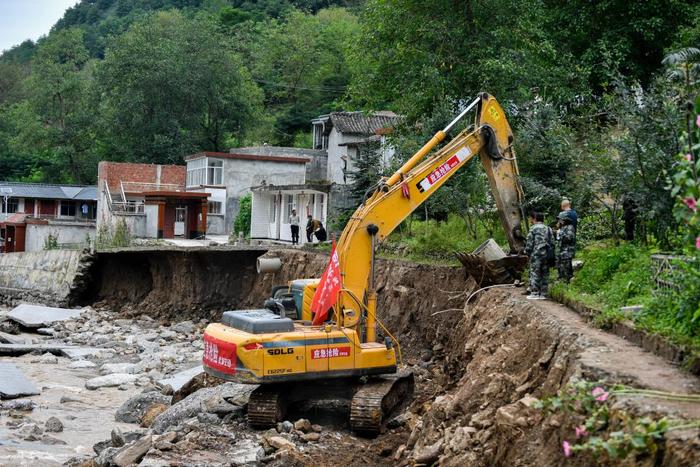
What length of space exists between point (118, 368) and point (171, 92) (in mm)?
40898

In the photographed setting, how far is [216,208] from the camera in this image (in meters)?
54.2

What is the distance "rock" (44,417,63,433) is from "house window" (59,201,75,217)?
5147cm

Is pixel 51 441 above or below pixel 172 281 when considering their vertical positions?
below

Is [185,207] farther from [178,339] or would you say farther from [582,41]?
[582,41]

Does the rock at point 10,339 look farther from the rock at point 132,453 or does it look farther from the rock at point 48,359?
the rock at point 132,453

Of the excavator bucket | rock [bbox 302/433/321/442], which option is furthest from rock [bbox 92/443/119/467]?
the excavator bucket

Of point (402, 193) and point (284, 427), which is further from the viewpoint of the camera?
point (402, 193)

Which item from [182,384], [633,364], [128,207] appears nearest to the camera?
[633,364]

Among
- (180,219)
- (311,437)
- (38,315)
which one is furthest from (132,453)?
(180,219)

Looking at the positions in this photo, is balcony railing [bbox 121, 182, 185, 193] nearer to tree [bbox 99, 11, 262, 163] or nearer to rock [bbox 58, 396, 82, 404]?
tree [bbox 99, 11, 262, 163]

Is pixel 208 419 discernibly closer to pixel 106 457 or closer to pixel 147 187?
pixel 106 457

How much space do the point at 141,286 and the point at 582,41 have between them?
21655 millimetres

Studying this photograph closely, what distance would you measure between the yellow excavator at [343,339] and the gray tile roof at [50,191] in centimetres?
5283

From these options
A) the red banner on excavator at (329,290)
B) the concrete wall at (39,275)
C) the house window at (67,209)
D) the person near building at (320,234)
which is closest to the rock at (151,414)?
the red banner on excavator at (329,290)
